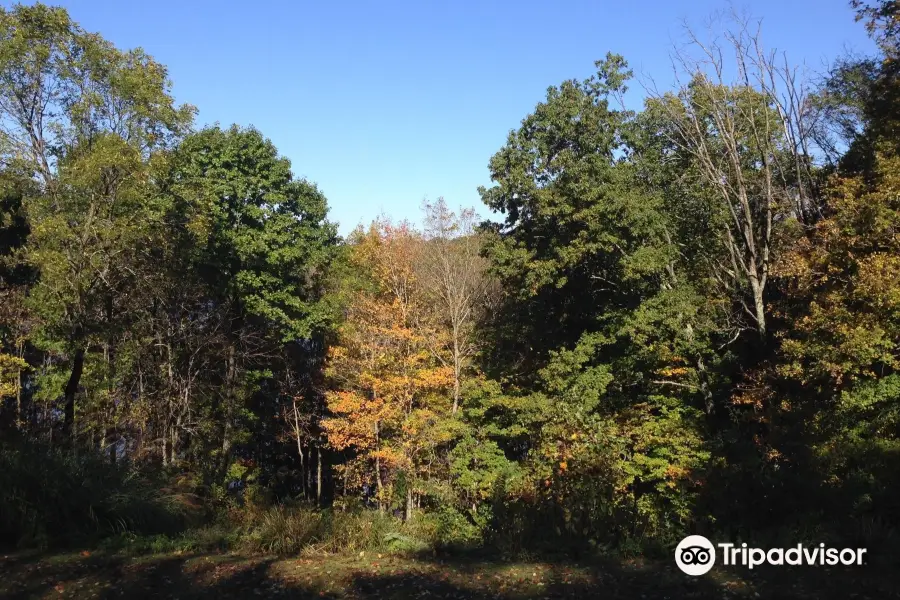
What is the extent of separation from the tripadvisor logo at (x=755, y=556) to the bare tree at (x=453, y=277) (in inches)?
619

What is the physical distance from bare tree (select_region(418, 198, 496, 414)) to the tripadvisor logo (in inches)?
619

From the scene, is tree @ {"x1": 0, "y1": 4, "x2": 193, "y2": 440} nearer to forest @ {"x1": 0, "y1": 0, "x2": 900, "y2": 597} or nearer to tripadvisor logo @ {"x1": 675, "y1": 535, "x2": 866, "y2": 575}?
forest @ {"x1": 0, "y1": 0, "x2": 900, "y2": 597}

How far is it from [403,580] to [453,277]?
1754cm

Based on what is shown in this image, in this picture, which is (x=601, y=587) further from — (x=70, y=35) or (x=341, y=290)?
(x=341, y=290)

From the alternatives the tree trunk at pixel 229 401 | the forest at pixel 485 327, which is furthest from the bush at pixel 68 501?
the tree trunk at pixel 229 401

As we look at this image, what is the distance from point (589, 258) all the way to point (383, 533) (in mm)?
13046

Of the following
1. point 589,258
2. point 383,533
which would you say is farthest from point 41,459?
point 589,258

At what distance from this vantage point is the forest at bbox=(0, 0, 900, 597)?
798 cm

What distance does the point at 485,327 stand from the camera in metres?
23.9

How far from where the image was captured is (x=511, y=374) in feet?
71.8

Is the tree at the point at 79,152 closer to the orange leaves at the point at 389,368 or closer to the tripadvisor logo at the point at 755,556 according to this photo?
the orange leaves at the point at 389,368

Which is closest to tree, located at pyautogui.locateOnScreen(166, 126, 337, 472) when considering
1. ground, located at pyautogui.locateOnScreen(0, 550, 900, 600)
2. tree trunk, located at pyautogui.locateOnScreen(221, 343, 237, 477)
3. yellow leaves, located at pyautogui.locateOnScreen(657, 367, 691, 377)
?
tree trunk, located at pyautogui.locateOnScreen(221, 343, 237, 477)

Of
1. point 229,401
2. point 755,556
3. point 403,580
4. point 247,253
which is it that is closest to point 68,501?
point 403,580

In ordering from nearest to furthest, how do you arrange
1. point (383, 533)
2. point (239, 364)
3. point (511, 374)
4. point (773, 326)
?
1. point (383, 533)
2. point (773, 326)
3. point (511, 374)
4. point (239, 364)
